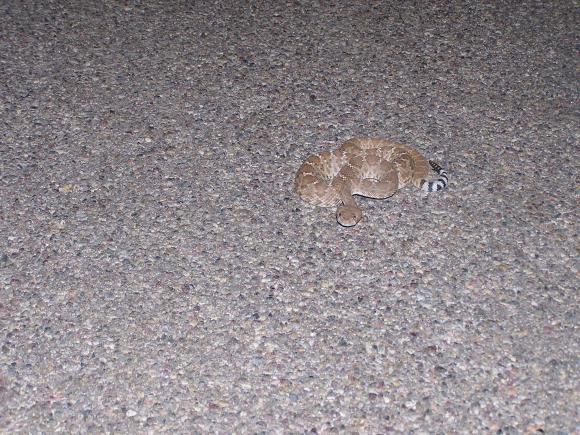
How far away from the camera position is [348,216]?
5164 mm

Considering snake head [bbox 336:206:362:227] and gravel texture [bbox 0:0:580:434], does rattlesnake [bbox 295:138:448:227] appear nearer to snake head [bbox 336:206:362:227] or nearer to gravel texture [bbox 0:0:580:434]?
snake head [bbox 336:206:362:227]

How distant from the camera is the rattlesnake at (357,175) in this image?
17.6 feet

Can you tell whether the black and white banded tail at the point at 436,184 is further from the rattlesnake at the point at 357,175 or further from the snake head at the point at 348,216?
the snake head at the point at 348,216

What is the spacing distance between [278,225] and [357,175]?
0.72 meters

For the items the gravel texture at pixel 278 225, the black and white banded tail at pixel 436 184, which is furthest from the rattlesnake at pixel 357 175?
the gravel texture at pixel 278 225

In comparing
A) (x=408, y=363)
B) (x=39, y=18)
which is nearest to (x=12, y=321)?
(x=408, y=363)

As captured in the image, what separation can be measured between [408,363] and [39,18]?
524 cm

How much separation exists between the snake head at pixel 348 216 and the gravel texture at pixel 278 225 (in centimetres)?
7

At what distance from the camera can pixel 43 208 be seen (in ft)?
17.7

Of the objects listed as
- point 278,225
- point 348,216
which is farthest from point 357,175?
point 278,225

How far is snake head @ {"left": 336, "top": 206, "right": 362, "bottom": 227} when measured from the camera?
5.16 m

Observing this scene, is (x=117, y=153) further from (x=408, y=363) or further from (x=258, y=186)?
(x=408, y=363)

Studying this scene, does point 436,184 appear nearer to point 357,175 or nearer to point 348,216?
point 357,175

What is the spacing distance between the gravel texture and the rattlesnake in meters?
0.11
